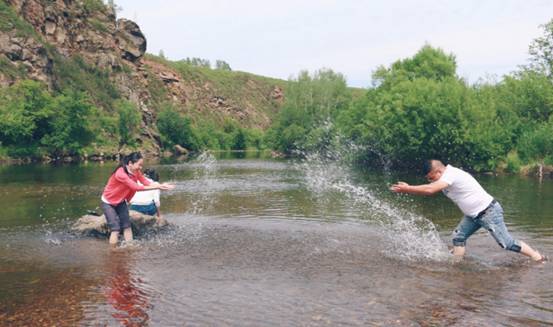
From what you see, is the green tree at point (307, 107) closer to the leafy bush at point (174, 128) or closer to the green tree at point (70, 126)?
the leafy bush at point (174, 128)

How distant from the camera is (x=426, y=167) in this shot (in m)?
11.8

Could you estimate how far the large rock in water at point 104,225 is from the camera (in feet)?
50.6

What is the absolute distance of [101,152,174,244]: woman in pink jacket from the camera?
13.6 metres

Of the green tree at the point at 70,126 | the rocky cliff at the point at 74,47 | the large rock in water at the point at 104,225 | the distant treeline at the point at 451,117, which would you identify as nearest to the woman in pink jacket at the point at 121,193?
the large rock in water at the point at 104,225

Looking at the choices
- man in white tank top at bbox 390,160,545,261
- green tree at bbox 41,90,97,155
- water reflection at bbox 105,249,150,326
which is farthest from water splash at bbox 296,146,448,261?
green tree at bbox 41,90,97,155

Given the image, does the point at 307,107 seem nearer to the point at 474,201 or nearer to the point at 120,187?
the point at 120,187

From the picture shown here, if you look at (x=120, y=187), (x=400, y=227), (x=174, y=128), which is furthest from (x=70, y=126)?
(x=400, y=227)

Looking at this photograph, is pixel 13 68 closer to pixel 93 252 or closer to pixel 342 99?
pixel 342 99

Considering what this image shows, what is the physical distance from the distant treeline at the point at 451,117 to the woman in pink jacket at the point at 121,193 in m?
40.4

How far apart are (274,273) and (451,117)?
42.3m

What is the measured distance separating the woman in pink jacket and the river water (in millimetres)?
614

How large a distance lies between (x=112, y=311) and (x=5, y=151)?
7141 centimetres

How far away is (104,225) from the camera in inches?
607

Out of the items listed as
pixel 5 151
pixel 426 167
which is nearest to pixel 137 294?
pixel 426 167
